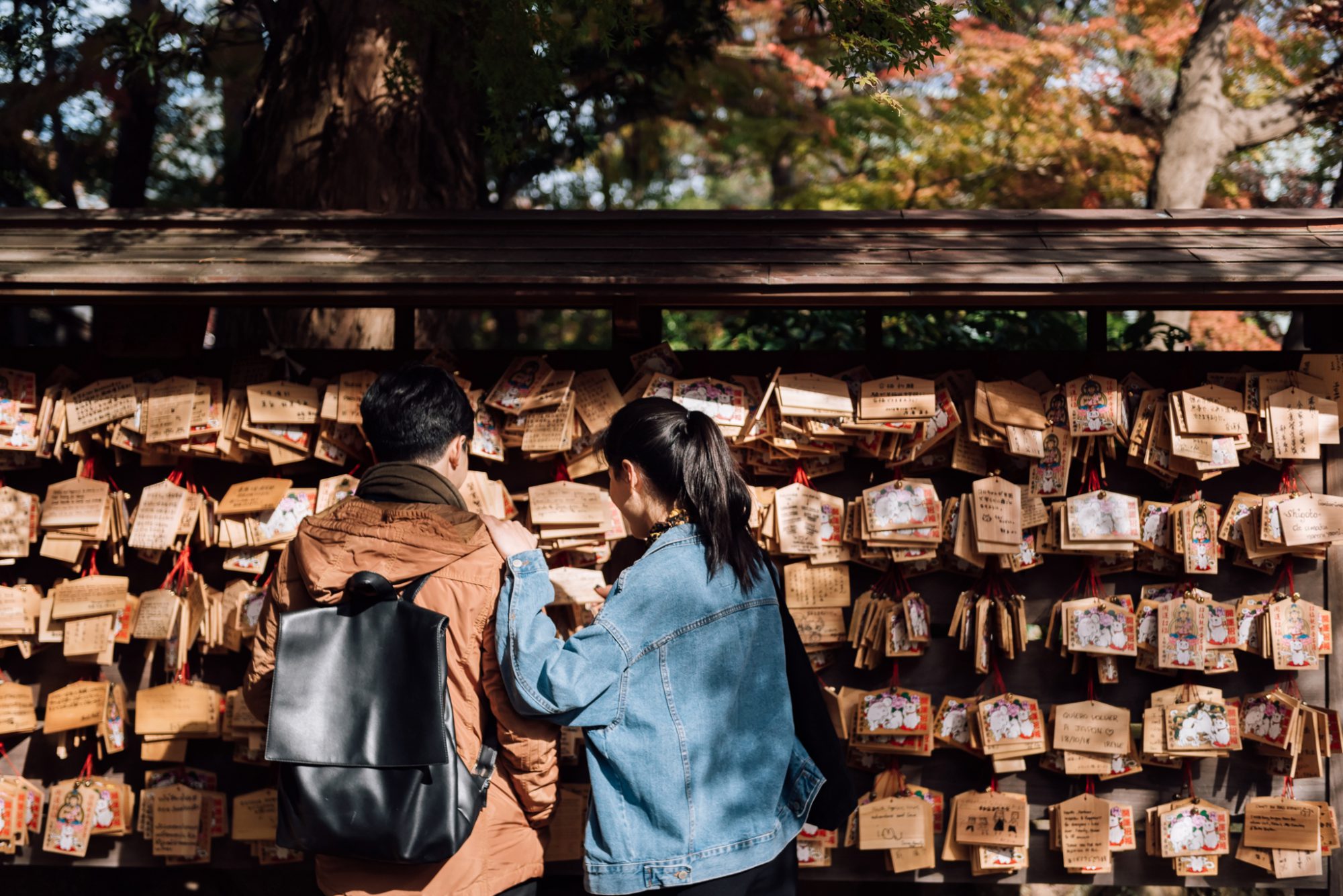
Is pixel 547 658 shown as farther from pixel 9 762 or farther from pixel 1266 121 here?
pixel 1266 121

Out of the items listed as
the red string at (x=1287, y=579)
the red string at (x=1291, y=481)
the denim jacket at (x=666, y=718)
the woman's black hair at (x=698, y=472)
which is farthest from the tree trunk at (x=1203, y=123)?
the denim jacket at (x=666, y=718)

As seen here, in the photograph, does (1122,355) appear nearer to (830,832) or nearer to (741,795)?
(830,832)

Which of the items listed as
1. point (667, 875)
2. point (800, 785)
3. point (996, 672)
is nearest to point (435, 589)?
point (667, 875)

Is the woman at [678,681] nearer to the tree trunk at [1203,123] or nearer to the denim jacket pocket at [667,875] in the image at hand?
the denim jacket pocket at [667,875]

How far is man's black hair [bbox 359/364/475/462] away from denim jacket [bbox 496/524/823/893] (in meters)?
0.37

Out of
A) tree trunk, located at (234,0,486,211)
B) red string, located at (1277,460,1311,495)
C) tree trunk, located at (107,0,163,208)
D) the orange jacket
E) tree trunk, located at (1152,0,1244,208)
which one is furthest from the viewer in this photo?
tree trunk, located at (1152,0,1244,208)

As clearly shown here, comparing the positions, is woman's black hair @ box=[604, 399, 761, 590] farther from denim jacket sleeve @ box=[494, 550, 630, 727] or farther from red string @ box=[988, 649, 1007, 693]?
red string @ box=[988, 649, 1007, 693]

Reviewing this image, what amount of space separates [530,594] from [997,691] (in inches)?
76.8

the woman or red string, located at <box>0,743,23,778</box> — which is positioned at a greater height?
the woman

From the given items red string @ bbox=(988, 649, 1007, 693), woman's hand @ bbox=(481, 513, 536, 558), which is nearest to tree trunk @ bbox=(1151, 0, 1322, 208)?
red string @ bbox=(988, 649, 1007, 693)

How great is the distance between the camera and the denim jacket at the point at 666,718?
2.14m

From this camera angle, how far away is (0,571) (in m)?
3.48

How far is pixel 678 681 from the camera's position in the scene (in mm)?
2176

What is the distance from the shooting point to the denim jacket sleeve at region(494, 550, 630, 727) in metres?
2.06
